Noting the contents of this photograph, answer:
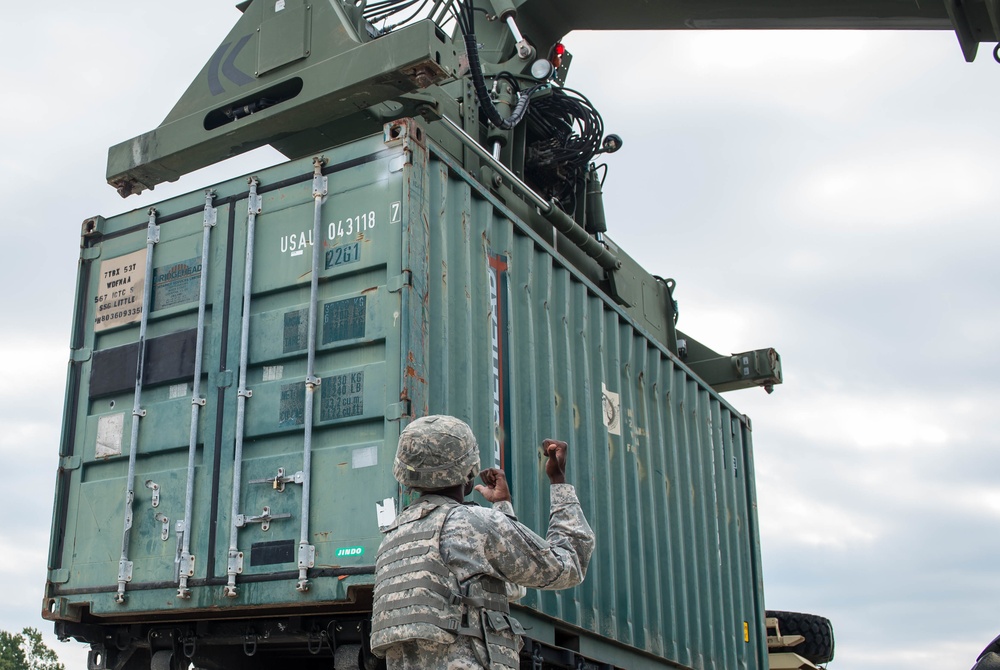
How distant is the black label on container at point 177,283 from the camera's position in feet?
19.5

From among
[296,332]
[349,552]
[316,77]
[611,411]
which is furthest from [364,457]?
[611,411]

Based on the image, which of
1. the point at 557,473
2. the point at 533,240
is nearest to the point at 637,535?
the point at 533,240

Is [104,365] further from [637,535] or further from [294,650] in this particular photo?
[637,535]

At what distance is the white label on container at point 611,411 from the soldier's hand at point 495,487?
3.79m

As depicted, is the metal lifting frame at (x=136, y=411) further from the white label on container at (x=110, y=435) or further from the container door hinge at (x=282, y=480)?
the container door hinge at (x=282, y=480)

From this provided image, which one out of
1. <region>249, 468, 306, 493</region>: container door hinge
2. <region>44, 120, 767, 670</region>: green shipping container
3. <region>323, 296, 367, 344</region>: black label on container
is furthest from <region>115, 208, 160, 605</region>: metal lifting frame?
<region>323, 296, 367, 344</region>: black label on container

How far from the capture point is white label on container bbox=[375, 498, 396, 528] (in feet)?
16.2

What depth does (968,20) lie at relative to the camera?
203 inches

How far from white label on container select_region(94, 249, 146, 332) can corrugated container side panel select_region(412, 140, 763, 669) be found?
1.70m

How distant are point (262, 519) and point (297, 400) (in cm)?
56

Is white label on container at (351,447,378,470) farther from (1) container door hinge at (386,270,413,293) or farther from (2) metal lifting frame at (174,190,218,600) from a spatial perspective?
(2) metal lifting frame at (174,190,218,600)

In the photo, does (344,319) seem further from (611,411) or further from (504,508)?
(611,411)

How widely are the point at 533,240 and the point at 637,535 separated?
6.58ft

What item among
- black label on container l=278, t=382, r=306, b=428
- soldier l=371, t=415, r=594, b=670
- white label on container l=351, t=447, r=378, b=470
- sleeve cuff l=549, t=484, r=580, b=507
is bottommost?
soldier l=371, t=415, r=594, b=670
